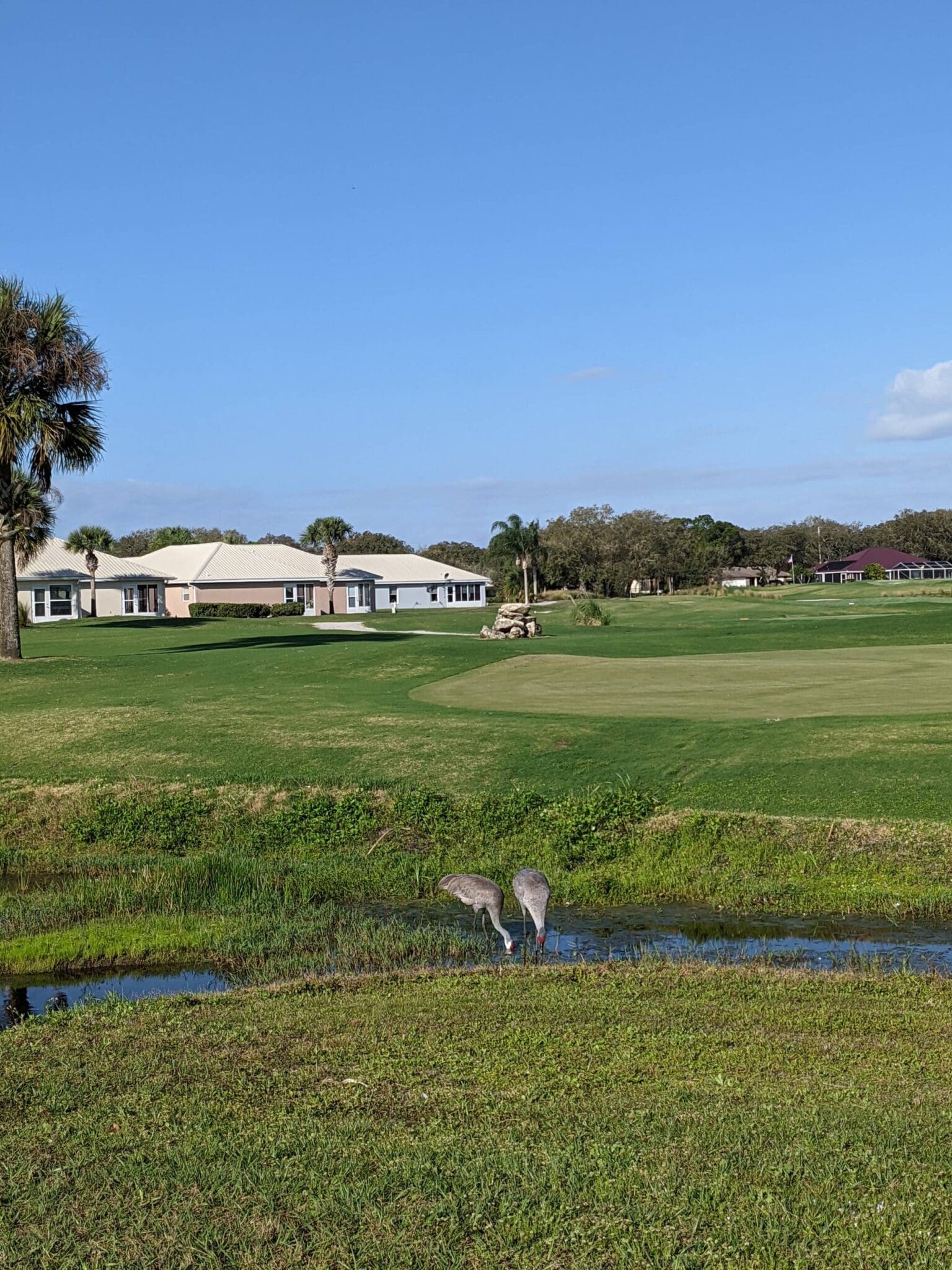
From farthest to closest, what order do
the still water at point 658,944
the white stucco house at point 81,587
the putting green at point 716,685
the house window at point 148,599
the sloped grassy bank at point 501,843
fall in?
the house window at point 148,599
the white stucco house at point 81,587
the putting green at point 716,685
the sloped grassy bank at point 501,843
the still water at point 658,944

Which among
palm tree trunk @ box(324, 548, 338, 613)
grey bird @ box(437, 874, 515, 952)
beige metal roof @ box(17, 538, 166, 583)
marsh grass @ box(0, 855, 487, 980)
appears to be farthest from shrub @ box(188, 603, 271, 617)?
grey bird @ box(437, 874, 515, 952)

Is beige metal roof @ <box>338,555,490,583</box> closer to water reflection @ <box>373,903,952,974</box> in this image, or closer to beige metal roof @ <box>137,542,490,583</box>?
beige metal roof @ <box>137,542,490,583</box>

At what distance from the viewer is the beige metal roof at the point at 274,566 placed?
90.2 metres

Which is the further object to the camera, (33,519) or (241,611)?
(241,611)

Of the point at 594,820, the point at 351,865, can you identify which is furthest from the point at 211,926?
the point at 594,820

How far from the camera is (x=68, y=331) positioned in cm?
3569

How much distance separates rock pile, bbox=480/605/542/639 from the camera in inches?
1688

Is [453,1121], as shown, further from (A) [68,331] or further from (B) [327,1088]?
(A) [68,331]

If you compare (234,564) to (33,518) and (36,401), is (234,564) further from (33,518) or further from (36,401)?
(36,401)

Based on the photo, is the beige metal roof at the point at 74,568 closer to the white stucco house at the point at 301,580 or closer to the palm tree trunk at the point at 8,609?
the white stucco house at the point at 301,580

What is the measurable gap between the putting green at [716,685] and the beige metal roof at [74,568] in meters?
53.5

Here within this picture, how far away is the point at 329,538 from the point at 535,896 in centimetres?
7893

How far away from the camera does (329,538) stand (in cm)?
8944

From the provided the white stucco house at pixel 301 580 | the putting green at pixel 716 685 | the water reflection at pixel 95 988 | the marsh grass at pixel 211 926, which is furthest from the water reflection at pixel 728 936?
the white stucco house at pixel 301 580
